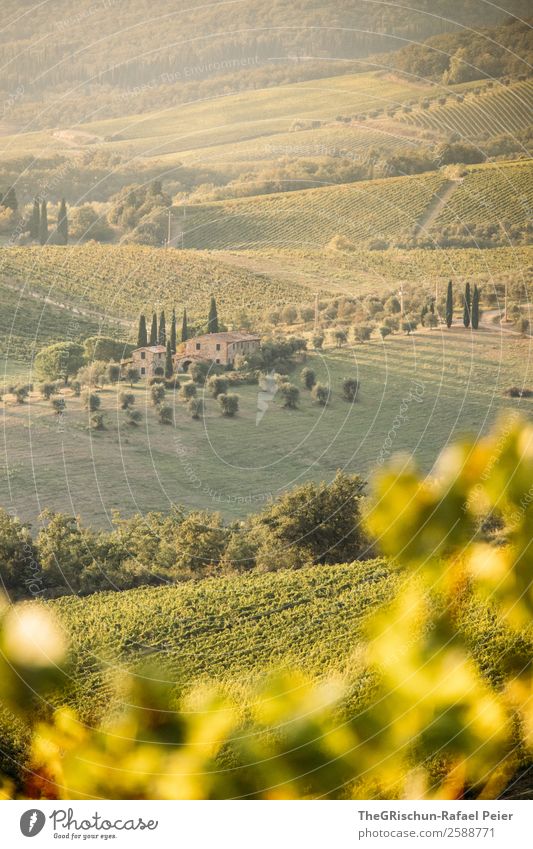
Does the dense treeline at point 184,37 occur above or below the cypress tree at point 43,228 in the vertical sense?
above

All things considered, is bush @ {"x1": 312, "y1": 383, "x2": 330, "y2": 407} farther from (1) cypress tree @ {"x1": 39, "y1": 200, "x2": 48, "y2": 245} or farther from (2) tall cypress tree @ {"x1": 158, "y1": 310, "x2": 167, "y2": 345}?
(1) cypress tree @ {"x1": 39, "y1": 200, "x2": 48, "y2": 245}

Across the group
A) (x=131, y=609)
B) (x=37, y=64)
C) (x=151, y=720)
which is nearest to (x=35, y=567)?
(x=131, y=609)

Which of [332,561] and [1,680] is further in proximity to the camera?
[332,561]

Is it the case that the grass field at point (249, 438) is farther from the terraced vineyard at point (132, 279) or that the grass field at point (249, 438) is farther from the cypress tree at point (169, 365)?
the terraced vineyard at point (132, 279)

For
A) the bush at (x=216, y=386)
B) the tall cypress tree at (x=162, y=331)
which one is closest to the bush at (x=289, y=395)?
the bush at (x=216, y=386)

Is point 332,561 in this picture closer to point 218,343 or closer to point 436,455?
point 436,455

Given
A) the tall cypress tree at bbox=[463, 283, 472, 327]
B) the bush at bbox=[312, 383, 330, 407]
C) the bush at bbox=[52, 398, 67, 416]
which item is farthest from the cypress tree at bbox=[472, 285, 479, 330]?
the bush at bbox=[52, 398, 67, 416]
